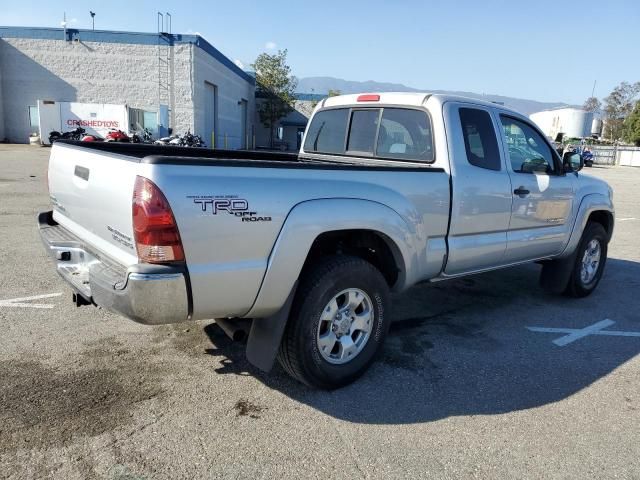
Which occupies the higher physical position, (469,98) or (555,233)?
(469,98)

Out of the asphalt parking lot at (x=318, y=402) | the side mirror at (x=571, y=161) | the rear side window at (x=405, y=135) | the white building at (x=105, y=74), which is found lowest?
the asphalt parking lot at (x=318, y=402)

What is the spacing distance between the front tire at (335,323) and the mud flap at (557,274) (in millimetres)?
2943

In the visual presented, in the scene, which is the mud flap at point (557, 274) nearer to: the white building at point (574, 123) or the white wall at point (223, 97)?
the white wall at point (223, 97)

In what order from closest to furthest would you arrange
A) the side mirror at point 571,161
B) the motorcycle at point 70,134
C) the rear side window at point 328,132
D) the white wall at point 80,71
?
1. the rear side window at point 328,132
2. the side mirror at point 571,161
3. the motorcycle at point 70,134
4. the white wall at point 80,71

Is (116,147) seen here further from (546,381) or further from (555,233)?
(555,233)

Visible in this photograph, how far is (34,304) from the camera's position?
186 inches

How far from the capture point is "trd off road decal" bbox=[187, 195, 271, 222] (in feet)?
8.66

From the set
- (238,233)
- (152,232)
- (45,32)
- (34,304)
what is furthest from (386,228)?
(45,32)

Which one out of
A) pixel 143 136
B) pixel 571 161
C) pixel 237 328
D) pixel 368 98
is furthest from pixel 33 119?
pixel 237 328

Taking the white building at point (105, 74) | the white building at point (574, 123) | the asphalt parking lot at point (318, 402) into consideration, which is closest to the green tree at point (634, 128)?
the white building at point (574, 123)

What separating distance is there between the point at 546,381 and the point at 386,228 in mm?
1699

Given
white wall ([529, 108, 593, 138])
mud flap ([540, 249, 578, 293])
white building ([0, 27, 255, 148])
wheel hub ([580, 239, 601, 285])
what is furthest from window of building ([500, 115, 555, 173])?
white wall ([529, 108, 593, 138])

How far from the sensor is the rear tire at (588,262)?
5.70 metres

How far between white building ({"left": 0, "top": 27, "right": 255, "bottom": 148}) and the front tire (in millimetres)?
30884
